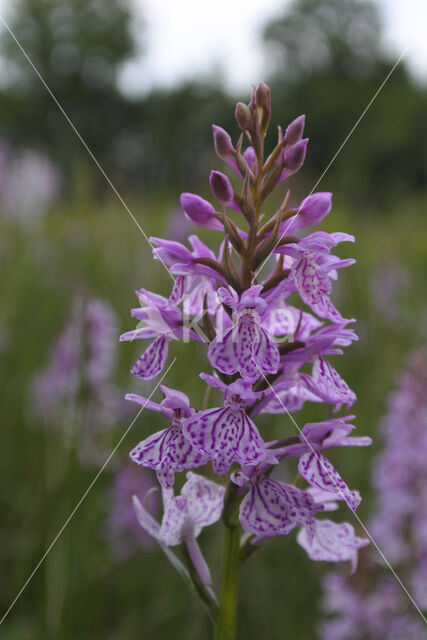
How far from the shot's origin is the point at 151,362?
1.08 m

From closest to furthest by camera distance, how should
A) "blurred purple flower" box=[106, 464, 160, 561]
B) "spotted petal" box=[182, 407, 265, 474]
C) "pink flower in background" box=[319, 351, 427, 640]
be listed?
"spotted petal" box=[182, 407, 265, 474]
"pink flower in background" box=[319, 351, 427, 640]
"blurred purple flower" box=[106, 464, 160, 561]

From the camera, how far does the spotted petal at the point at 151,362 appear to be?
1.07 metres

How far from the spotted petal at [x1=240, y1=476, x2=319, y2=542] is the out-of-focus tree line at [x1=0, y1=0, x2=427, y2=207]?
1927mm

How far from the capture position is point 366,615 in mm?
2088

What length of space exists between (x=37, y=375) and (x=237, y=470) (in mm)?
2778

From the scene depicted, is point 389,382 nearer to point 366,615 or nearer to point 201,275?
point 366,615

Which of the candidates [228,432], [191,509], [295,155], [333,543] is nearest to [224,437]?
[228,432]

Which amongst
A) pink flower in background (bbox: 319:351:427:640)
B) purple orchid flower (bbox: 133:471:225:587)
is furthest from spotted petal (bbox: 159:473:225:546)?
pink flower in background (bbox: 319:351:427:640)

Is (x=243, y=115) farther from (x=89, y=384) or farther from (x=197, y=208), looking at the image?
(x=89, y=384)

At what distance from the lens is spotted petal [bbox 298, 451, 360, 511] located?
100 cm

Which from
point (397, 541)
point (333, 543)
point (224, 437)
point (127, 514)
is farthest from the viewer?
point (127, 514)

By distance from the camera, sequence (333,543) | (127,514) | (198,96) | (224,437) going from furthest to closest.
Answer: (198,96) → (127,514) → (333,543) → (224,437)

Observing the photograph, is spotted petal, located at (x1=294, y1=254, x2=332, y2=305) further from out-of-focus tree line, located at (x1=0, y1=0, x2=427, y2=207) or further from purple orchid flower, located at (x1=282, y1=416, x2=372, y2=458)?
out-of-focus tree line, located at (x1=0, y1=0, x2=427, y2=207)

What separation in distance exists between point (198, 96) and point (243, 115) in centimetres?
291
